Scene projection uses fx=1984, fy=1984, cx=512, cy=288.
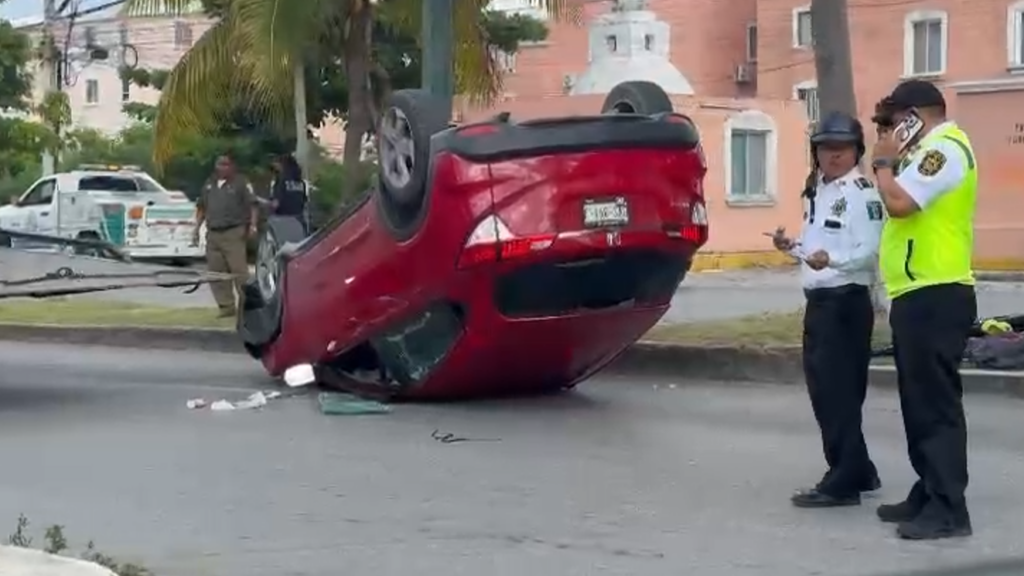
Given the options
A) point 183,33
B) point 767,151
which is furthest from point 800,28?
point 767,151

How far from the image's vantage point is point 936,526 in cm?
791

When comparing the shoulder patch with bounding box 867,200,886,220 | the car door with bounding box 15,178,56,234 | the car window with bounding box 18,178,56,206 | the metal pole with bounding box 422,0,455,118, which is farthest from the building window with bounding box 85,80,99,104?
the shoulder patch with bounding box 867,200,886,220

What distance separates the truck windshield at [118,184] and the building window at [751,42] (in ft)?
72.2

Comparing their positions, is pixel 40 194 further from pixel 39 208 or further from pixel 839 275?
pixel 839 275

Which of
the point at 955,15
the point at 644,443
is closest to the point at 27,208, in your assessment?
the point at 955,15

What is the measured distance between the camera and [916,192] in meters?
7.71

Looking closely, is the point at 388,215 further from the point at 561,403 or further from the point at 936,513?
the point at 936,513

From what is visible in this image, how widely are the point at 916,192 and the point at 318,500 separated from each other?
3231mm

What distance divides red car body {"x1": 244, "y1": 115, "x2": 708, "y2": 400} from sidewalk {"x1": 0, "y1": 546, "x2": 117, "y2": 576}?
4906 millimetres

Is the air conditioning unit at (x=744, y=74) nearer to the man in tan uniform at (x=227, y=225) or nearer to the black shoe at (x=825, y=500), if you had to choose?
the man in tan uniform at (x=227, y=225)

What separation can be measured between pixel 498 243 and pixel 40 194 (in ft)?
91.3

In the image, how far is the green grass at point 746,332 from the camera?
14.6 m

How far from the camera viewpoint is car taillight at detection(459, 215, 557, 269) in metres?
11.5

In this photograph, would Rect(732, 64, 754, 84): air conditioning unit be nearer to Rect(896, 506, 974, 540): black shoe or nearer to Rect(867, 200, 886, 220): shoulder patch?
Rect(867, 200, 886, 220): shoulder patch
